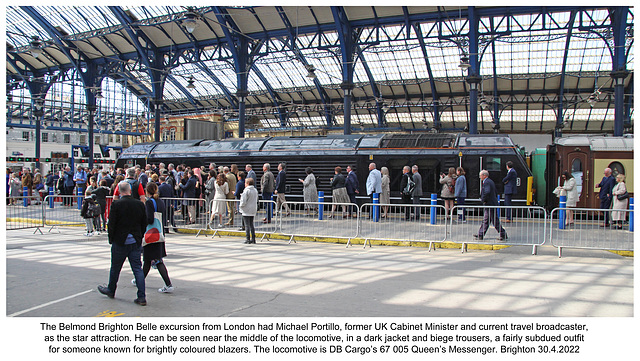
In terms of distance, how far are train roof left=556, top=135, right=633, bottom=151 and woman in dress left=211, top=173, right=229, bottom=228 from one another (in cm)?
1144

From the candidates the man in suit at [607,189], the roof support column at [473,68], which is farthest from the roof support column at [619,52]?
the man in suit at [607,189]

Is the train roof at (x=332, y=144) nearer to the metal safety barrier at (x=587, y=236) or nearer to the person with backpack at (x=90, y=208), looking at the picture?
the metal safety barrier at (x=587, y=236)

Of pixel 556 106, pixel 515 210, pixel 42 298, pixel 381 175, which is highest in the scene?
pixel 556 106

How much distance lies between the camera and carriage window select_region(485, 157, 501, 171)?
1444 cm

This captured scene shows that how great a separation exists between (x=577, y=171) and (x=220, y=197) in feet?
38.9

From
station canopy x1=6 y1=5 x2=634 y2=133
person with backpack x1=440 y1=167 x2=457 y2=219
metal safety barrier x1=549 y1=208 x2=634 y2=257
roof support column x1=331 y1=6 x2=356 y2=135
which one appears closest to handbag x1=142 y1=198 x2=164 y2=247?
metal safety barrier x1=549 y1=208 x2=634 y2=257

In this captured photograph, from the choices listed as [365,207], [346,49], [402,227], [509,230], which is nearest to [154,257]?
[402,227]

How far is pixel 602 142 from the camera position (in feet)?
48.2

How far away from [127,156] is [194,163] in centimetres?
422

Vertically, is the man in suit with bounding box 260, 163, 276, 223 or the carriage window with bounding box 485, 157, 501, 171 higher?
the carriage window with bounding box 485, 157, 501, 171

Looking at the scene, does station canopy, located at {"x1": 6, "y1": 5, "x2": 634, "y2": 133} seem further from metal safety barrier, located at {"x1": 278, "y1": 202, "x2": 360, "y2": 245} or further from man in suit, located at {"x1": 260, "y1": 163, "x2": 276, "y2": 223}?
metal safety barrier, located at {"x1": 278, "y1": 202, "x2": 360, "y2": 245}

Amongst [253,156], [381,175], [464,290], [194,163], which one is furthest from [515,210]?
[194,163]

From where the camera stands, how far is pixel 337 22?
74.0 ft
